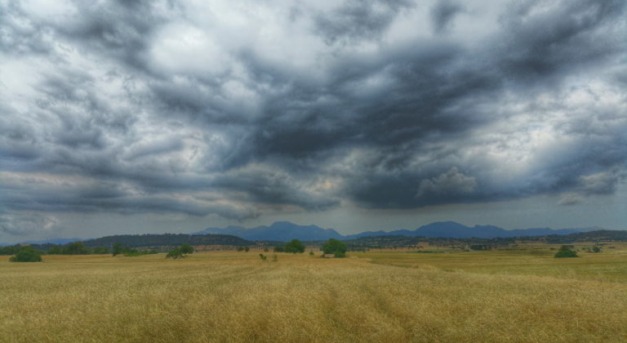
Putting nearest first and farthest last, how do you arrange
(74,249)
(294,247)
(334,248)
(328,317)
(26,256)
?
(328,317), (26,256), (334,248), (294,247), (74,249)

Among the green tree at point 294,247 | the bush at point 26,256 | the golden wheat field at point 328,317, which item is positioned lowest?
the green tree at point 294,247

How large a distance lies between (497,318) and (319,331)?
31.5 feet

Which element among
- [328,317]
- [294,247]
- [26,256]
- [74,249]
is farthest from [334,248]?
[328,317]

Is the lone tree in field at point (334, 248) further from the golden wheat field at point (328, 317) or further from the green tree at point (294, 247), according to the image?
A: the golden wheat field at point (328, 317)

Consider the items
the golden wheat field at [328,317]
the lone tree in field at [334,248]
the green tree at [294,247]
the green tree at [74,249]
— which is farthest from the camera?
the green tree at [74,249]

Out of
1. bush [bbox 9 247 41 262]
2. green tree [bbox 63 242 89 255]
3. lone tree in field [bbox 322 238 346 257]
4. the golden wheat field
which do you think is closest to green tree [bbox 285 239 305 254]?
lone tree in field [bbox 322 238 346 257]

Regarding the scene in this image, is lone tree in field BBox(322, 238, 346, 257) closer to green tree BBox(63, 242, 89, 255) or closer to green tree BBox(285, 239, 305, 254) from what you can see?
green tree BBox(285, 239, 305, 254)

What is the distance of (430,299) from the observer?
25594mm

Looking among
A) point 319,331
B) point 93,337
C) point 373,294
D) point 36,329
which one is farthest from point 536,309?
point 36,329

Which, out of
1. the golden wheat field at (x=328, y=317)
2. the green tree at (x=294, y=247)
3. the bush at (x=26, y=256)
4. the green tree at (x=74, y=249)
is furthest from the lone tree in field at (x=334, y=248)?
the green tree at (x=74, y=249)

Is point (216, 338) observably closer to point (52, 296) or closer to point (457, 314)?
point (457, 314)

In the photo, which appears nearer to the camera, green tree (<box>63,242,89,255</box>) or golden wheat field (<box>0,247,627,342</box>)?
golden wheat field (<box>0,247,627,342</box>)

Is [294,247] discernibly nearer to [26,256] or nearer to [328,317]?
[26,256]

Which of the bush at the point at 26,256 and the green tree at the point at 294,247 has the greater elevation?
→ the bush at the point at 26,256
